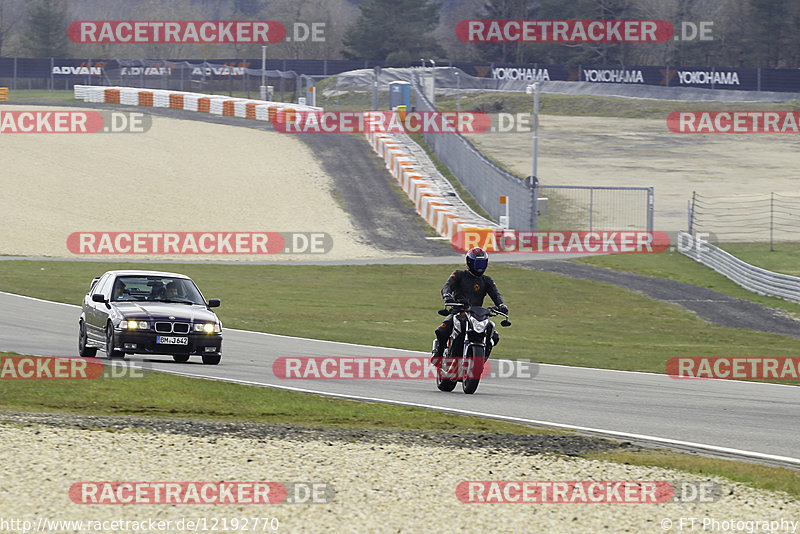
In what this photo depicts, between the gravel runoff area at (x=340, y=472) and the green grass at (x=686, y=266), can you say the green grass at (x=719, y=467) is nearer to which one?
the gravel runoff area at (x=340, y=472)

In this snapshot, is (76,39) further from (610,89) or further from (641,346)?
(641,346)

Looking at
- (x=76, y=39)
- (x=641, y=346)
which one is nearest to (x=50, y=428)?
(x=641, y=346)

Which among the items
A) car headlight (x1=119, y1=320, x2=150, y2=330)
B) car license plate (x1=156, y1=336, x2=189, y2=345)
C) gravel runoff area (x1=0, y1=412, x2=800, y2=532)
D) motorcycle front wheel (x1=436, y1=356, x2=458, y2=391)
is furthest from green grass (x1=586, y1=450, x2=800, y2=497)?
car headlight (x1=119, y1=320, x2=150, y2=330)

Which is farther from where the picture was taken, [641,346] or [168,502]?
[641,346]

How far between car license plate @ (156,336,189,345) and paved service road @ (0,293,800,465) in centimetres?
38

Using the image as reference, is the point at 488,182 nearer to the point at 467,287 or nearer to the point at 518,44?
the point at 467,287

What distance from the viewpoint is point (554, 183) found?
189 feet

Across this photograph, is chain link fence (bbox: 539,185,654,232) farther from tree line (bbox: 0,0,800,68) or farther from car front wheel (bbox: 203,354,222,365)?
tree line (bbox: 0,0,800,68)

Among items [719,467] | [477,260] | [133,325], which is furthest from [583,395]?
[133,325]

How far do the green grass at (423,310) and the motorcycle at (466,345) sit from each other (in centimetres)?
477

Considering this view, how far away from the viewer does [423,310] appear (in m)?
28.3

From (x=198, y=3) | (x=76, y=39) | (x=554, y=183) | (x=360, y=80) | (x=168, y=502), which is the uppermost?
(x=198, y=3)

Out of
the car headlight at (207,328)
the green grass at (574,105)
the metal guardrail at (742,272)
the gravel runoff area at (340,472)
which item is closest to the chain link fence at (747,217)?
the metal guardrail at (742,272)

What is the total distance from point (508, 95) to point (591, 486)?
7941 centimetres
